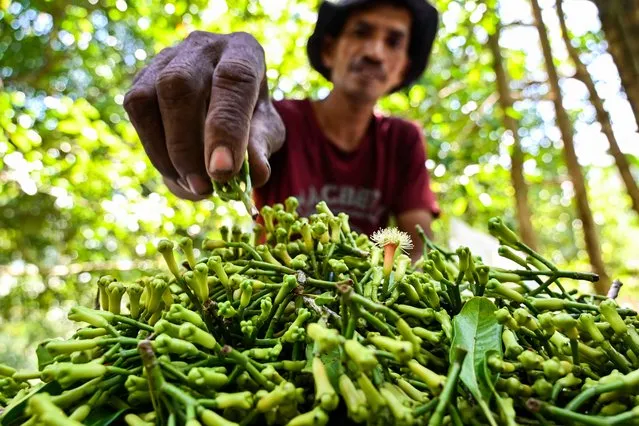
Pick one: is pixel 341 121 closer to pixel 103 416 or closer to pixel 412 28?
pixel 412 28

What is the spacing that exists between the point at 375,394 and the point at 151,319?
0.21 metres

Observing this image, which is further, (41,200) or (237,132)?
(41,200)

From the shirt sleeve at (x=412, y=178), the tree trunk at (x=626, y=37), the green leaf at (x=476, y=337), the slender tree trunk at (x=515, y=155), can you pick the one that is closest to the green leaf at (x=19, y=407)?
the green leaf at (x=476, y=337)

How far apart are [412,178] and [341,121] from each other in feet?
0.96

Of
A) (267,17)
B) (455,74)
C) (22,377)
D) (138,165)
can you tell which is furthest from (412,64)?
(22,377)

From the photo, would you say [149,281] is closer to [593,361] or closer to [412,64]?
[593,361]

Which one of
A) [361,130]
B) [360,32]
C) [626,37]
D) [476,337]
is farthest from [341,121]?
[476,337]

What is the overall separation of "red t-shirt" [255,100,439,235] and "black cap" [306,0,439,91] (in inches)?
8.5

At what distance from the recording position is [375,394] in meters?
0.29

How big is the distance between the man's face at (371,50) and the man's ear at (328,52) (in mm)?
92

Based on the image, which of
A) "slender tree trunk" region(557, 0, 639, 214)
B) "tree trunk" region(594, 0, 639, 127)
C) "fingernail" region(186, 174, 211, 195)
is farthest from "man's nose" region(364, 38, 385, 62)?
"fingernail" region(186, 174, 211, 195)

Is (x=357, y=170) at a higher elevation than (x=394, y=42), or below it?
below

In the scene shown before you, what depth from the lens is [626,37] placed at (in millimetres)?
1292

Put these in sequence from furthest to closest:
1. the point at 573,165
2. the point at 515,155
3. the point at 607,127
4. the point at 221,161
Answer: the point at 515,155
the point at 573,165
the point at 607,127
the point at 221,161
